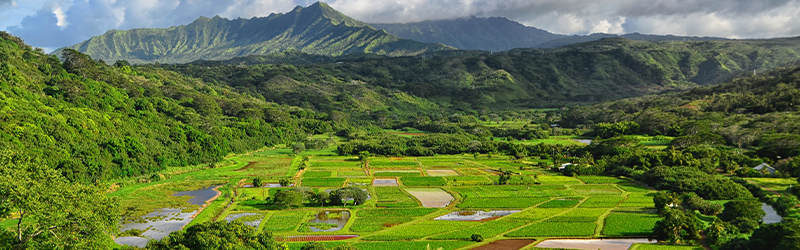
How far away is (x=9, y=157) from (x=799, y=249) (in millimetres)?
59516

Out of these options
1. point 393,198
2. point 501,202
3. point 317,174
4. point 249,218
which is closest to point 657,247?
point 501,202

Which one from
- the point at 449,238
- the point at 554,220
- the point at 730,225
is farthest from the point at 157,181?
the point at 730,225

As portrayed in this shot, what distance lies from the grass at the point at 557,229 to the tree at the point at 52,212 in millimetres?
36817

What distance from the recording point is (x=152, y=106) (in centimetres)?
12019

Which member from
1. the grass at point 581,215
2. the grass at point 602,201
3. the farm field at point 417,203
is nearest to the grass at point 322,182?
the farm field at point 417,203

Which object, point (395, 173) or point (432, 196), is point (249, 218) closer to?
point (432, 196)

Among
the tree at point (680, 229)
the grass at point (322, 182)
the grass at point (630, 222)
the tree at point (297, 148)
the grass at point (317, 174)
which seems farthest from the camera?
the tree at point (297, 148)

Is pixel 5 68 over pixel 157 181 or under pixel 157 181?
over

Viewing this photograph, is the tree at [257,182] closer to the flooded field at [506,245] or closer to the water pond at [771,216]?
the flooded field at [506,245]

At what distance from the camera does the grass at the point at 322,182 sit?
78456 millimetres

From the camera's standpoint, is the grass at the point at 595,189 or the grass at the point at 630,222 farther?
the grass at the point at 595,189

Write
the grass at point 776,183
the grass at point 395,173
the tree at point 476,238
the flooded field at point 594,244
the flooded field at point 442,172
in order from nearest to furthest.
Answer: the flooded field at point 594,244, the tree at point 476,238, the grass at point 776,183, the grass at point 395,173, the flooded field at point 442,172

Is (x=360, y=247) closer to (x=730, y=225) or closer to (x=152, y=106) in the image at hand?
(x=730, y=225)

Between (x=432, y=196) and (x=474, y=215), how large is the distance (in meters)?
12.3
